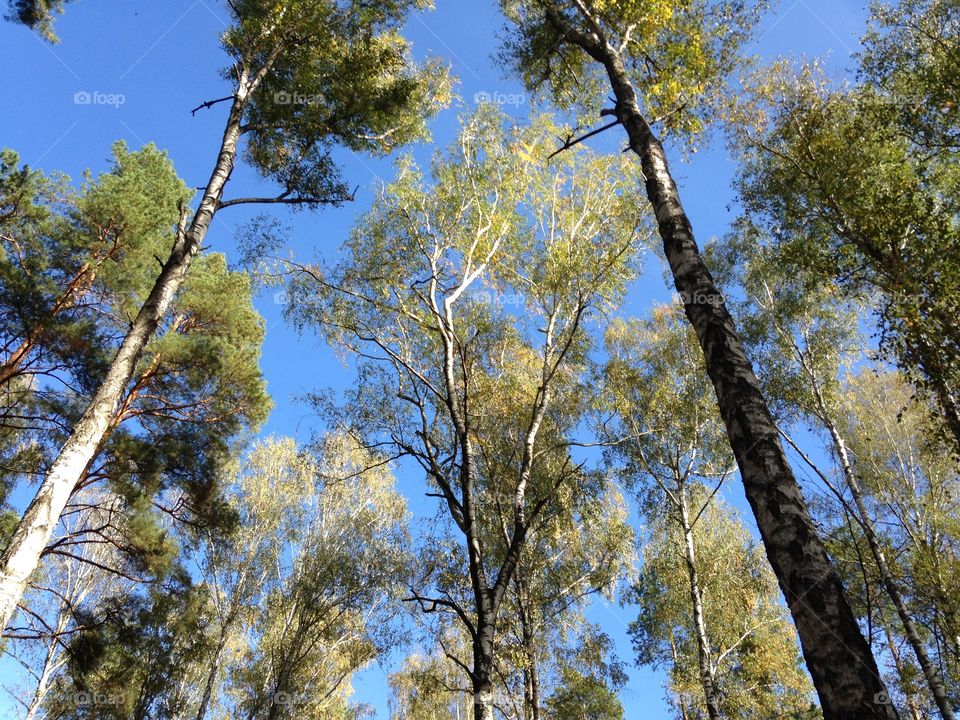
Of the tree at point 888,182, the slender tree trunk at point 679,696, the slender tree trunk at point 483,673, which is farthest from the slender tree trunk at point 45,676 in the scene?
the tree at point 888,182

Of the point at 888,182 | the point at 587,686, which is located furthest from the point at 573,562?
the point at 888,182

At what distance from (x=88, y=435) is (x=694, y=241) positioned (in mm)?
5812

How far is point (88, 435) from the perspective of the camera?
5137 millimetres

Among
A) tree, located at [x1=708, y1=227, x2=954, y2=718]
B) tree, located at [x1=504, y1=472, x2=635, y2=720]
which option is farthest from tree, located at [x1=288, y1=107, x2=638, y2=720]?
tree, located at [x1=708, y1=227, x2=954, y2=718]

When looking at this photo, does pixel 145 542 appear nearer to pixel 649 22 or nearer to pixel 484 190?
pixel 484 190

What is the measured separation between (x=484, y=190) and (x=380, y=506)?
11888 mm

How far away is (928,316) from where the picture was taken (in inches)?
293

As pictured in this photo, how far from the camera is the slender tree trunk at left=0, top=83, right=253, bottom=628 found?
443 cm

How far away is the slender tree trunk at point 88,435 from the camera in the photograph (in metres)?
4.43

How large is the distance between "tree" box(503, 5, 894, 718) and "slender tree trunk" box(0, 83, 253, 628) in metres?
5.16

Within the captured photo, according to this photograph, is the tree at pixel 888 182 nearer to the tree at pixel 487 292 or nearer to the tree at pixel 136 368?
the tree at pixel 487 292

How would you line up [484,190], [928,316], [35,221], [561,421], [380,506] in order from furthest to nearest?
[380,506], [561,421], [35,221], [484,190], [928,316]

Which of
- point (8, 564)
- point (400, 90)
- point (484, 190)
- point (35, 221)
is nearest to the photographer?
point (8, 564)

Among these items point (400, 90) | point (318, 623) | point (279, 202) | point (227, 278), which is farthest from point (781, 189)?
point (318, 623)
